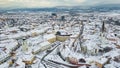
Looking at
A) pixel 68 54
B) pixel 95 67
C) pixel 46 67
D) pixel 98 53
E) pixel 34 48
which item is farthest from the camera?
pixel 34 48

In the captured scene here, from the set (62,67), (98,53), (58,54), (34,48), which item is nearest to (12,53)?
(34,48)

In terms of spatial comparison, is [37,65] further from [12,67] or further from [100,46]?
[100,46]

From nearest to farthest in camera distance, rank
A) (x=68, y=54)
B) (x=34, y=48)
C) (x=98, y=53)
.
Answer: (x=68, y=54) < (x=98, y=53) < (x=34, y=48)

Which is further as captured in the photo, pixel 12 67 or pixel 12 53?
pixel 12 53

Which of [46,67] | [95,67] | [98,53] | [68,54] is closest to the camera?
[95,67]

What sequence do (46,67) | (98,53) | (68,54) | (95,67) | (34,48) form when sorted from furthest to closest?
(34,48) → (98,53) → (68,54) → (46,67) → (95,67)

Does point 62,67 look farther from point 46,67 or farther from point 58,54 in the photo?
point 58,54

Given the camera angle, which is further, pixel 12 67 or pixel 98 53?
pixel 98 53

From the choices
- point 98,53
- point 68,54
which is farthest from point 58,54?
point 98,53
